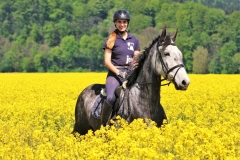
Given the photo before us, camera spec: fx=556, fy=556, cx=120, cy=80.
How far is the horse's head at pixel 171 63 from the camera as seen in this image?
22.3 feet

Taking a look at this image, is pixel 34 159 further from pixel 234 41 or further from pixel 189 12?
pixel 189 12

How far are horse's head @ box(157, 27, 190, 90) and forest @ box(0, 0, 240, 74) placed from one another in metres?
38.5

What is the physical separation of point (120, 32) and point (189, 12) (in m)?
102

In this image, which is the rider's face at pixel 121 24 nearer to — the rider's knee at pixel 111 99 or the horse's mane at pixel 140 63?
the horse's mane at pixel 140 63

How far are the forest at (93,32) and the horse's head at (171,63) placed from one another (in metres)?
38.5

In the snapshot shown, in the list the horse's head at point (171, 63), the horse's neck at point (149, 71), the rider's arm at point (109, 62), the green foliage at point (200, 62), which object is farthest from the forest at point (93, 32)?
the horse's head at point (171, 63)

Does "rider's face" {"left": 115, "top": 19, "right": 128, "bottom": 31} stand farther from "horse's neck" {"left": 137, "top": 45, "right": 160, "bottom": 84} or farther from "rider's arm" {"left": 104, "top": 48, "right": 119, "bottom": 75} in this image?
"horse's neck" {"left": 137, "top": 45, "right": 160, "bottom": 84}

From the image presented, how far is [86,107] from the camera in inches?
342

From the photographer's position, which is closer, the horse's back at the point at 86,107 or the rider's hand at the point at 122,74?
the rider's hand at the point at 122,74

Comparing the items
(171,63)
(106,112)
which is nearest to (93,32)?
(106,112)

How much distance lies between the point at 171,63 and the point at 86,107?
6.89ft

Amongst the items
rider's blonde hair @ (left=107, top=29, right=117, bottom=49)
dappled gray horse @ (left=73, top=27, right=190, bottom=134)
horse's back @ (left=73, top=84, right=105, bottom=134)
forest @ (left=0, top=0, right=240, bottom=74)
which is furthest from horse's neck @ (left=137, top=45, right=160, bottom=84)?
forest @ (left=0, top=0, right=240, bottom=74)

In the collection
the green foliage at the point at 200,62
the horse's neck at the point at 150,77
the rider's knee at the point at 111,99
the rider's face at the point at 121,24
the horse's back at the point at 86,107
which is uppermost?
the rider's face at the point at 121,24

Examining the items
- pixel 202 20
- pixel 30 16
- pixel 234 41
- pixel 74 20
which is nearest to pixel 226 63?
pixel 234 41
